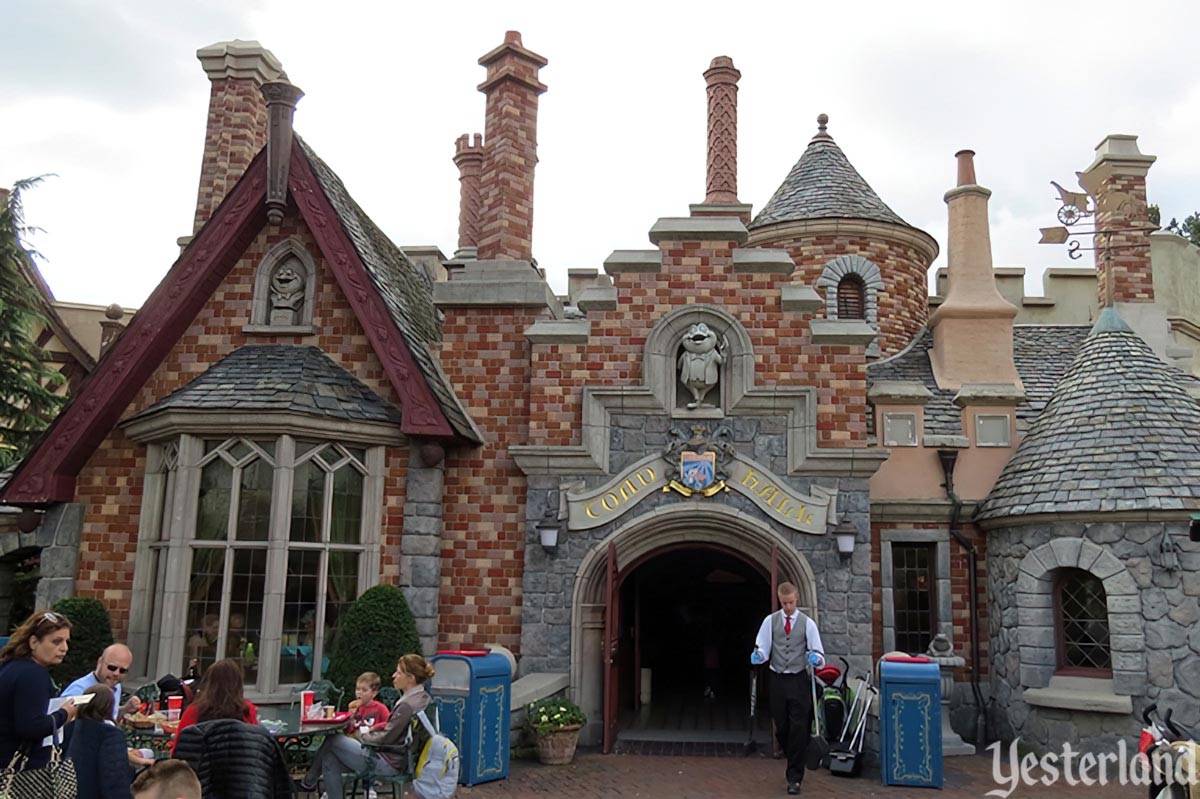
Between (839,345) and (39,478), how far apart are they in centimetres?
950

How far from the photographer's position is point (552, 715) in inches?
390

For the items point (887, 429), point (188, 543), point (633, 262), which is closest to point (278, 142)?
point (633, 262)

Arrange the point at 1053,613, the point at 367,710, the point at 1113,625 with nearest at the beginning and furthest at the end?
1. the point at 367,710
2. the point at 1113,625
3. the point at 1053,613

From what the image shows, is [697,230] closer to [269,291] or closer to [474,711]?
[269,291]

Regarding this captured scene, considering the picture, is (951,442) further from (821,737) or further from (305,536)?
(305,536)

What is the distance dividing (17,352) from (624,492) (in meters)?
10.2

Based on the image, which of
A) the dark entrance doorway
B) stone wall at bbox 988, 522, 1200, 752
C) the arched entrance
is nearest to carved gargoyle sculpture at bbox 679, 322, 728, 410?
the arched entrance

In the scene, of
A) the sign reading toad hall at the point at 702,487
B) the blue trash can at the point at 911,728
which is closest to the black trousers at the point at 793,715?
the blue trash can at the point at 911,728

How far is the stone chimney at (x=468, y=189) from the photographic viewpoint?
19.6 metres

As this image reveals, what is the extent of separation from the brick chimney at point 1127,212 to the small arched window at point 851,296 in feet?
13.1

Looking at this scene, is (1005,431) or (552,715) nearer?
(552,715)

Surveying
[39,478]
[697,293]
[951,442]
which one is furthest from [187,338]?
[951,442]

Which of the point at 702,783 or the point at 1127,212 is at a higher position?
the point at 1127,212

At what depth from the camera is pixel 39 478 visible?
10.9m
